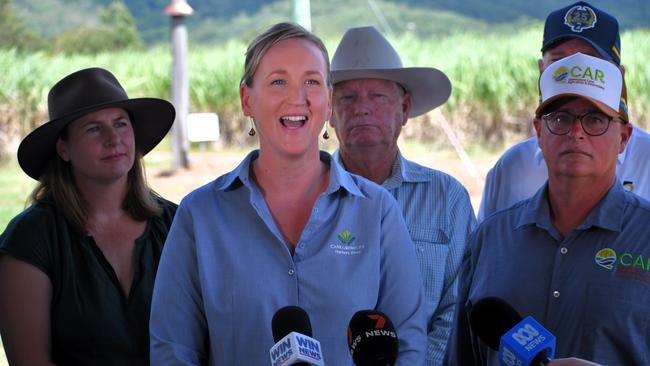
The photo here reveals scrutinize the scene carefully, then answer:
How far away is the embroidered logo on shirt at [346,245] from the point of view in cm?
265

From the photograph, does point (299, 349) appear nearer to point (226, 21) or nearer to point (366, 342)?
point (366, 342)

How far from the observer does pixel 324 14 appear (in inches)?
2822

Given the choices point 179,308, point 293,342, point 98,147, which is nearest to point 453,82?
point 98,147

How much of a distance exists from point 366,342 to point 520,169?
220 centimetres

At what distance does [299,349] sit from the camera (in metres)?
1.90

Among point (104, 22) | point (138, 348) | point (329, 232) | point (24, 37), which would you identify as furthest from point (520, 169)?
point (104, 22)

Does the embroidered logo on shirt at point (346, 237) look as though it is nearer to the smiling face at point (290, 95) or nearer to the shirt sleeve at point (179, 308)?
the smiling face at point (290, 95)

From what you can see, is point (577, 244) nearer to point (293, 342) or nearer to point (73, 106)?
point (293, 342)

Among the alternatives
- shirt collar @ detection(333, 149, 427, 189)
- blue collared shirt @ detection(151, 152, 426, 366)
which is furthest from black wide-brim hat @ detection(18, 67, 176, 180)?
blue collared shirt @ detection(151, 152, 426, 366)

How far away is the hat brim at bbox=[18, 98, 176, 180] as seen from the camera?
12.2ft

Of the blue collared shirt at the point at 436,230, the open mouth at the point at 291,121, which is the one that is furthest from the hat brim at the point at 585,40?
the open mouth at the point at 291,121

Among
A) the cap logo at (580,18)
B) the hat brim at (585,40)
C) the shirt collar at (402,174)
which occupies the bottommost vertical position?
the shirt collar at (402,174)

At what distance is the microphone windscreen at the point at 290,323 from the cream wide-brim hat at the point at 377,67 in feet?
6.53

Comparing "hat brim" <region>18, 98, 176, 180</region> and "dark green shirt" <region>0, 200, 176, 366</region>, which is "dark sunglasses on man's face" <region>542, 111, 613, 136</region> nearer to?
"dark green shirt" <region>0, 200, 176, 366</region>
